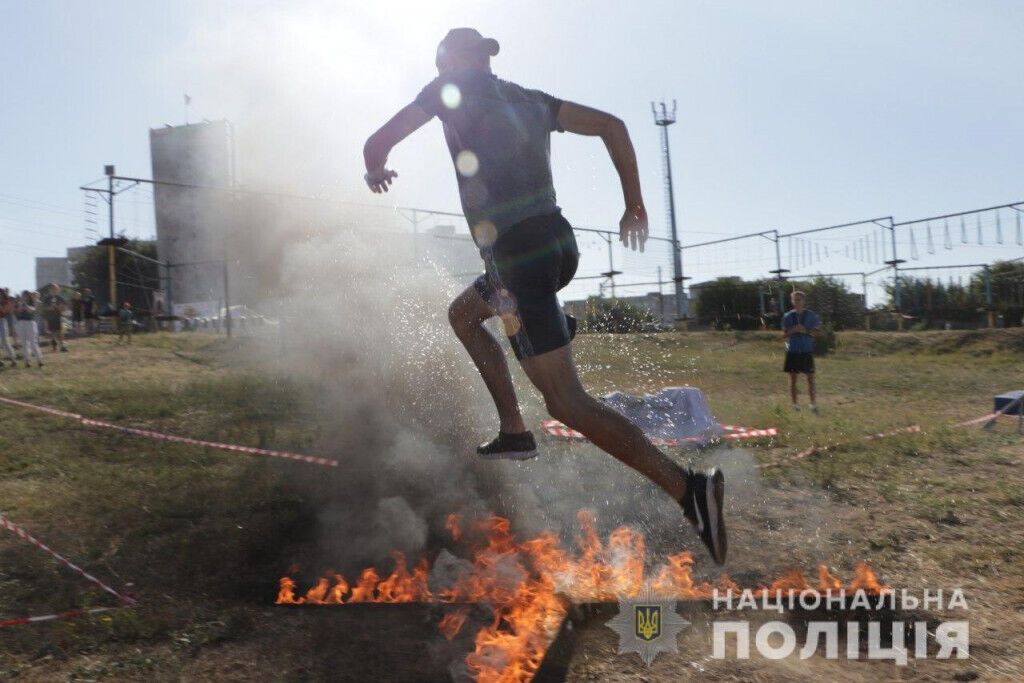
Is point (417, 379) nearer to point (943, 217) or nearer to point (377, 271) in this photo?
point (377, 271)

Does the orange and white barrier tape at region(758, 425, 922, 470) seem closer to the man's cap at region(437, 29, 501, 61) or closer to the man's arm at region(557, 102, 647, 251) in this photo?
the man's arm at region(557, 102, 647, 251)

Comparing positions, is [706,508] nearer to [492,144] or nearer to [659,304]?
[492,144]

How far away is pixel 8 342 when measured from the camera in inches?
560

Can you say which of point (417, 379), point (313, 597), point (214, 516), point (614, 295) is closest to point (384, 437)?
point (417, 379)

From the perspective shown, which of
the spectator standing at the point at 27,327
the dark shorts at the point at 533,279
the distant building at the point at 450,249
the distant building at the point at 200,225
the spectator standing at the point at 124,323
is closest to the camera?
the dark shorts at the point at 533,279

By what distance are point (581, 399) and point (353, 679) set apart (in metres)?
1.44

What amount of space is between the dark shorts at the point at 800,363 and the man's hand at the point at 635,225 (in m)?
9.44

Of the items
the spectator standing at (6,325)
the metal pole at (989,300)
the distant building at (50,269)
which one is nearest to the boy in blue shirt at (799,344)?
the metal pole at (989,300)

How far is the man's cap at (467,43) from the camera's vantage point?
10.3ft

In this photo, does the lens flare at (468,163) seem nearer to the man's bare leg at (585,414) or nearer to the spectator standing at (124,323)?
the man's bare leg at (585,414)

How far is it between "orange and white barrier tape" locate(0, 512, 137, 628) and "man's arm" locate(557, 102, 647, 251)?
3.07 m

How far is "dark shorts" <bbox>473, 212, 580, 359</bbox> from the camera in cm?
297

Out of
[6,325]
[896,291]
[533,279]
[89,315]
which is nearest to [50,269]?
[89,315]

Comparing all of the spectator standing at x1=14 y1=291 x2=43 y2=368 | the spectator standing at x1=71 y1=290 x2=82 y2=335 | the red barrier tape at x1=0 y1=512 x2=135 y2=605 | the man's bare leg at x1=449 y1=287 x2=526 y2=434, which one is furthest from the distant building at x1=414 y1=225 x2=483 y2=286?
the spectator standing at x1=71 y1=290 x2=82 y2=335
